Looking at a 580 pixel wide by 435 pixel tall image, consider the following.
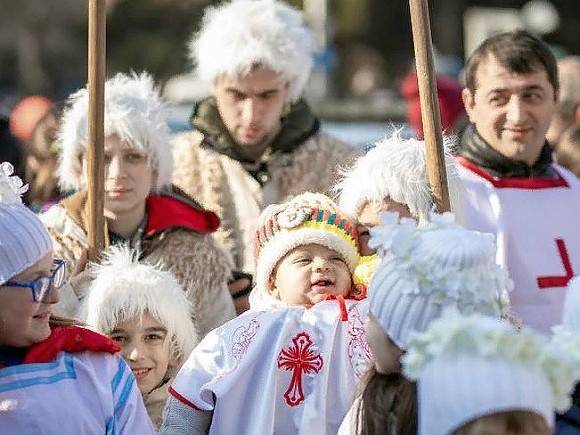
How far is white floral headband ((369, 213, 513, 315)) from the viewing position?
4.11m

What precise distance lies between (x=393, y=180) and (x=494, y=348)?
1800 millimetres

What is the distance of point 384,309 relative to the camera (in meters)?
4.18

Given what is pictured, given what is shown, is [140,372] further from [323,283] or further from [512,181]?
[512,181]

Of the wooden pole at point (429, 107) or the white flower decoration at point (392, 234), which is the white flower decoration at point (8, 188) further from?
the wooden pole at point (429, 107)

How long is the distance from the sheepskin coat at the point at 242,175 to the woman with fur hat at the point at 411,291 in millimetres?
2752

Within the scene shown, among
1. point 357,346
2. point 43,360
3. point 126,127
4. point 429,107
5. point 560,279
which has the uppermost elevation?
point 429,107

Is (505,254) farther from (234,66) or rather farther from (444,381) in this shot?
(444,381)

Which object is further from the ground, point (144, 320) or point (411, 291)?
point (411, 291)

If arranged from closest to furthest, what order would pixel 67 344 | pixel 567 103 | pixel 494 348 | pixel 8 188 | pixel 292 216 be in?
pixel 494 348, pixel 67 344, pixel 8 188, pixel 292 216, pixel 567 103

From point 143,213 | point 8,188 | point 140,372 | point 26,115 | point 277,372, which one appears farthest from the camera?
point 26,115

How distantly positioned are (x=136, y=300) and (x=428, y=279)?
5.62ft

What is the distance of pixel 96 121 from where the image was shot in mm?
5719

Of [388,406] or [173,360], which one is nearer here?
[388,406]

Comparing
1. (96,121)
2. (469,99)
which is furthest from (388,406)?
(469,99)
